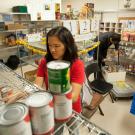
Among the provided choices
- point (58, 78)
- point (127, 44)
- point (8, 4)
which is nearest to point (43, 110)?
point (58, 78)

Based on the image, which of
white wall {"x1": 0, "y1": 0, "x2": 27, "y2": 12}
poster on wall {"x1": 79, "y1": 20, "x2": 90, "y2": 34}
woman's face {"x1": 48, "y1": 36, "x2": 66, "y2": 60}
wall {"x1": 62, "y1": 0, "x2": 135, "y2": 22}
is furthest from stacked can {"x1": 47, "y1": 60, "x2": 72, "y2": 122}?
wall {"x1": 62, "y1": 0, "x2": 135, "y2": 22}

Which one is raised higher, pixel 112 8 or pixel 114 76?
pixel 112 8

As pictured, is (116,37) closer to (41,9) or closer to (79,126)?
(41,9)

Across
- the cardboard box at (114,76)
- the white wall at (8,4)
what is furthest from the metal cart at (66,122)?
the white wall at (8,4)

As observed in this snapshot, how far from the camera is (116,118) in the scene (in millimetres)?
2256

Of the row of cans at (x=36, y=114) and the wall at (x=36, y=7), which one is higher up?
the wall at (x=36, y=7)

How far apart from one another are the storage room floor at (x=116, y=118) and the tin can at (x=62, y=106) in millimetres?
1678

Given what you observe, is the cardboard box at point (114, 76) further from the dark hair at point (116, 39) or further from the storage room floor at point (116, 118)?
the dark hair at point (116, 39)

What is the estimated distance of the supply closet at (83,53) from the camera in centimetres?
81

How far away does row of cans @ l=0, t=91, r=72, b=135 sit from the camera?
41 centimetres

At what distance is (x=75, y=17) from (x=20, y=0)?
2.69 metres

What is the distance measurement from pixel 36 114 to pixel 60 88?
0.39 ft

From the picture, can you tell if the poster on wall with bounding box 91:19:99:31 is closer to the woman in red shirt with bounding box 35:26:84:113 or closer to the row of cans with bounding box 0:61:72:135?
the woman in red shirt with bounding box 35:26:84:113

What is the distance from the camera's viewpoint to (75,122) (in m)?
0.60
